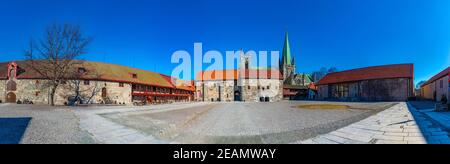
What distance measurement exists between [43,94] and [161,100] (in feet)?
53.7

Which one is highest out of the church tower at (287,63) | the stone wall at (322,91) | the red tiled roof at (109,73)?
the church tower at (287,63)

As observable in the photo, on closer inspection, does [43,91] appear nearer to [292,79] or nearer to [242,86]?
[242,86]

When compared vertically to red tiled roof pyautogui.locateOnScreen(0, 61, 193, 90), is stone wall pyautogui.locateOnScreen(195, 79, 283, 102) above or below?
below

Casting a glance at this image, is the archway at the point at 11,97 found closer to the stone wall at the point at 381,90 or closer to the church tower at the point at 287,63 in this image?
the stone wall at the point at 381,90

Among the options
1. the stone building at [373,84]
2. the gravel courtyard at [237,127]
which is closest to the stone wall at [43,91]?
the gravel courtyard at [237,127]

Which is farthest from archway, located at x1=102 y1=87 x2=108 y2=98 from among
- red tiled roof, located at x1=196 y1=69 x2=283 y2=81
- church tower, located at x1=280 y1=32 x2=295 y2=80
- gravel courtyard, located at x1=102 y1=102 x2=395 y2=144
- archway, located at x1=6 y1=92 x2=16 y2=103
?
church tower, located at x1=280 y1=32 x2=295 y2=80

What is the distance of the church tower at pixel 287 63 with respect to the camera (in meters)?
62.3

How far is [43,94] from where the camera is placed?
24.6 m

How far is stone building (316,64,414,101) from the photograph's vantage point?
3069 centimetres

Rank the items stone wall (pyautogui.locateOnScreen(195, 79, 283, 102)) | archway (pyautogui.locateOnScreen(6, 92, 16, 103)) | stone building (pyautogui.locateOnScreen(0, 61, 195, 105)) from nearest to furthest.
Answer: stone building (pyautogui.locateOnScreen(0, 61, 195, 105)), archway (pyautogui.locateOnScreen(6, 92, 16, 103)), stone wall (pyautogui.locateOnScreen(195, 79, 283, 102))

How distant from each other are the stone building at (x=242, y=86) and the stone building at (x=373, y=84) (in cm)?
1224

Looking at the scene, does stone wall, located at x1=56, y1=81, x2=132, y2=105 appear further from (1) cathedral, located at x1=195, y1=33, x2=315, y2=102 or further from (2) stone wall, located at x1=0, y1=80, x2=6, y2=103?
(1) cathedral, located at x1=195, y1=33, x2=315, y2=102
